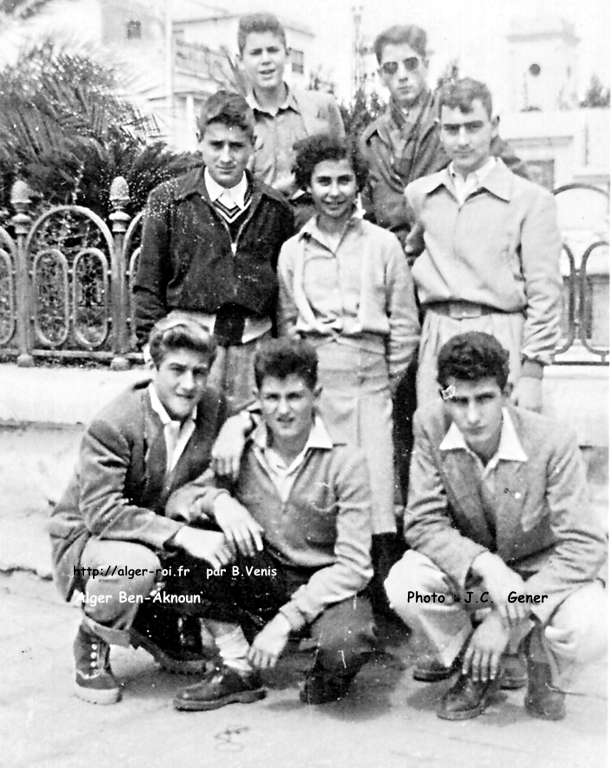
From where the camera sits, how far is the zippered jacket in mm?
3592

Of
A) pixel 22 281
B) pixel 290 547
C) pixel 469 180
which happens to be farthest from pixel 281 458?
pixel 22 281

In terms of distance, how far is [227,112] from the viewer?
351 centimetres

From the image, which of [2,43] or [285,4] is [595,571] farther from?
[2,43]

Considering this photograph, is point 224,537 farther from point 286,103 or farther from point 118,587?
point 286,103

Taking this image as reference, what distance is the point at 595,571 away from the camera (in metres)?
3.11

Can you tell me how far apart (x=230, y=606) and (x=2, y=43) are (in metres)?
4.26

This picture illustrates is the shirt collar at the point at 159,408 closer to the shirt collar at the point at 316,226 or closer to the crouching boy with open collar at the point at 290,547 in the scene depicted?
the crouching boy with open collar at the point at 290,547

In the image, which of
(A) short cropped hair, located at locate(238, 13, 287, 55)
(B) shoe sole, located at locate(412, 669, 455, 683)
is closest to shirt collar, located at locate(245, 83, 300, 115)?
(A) short cropped hair, located at locate(238, 13, 287, 55)

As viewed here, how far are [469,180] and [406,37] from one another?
614 mm

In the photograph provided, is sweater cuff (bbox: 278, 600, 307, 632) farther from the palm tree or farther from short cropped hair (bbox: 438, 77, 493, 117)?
the palm tree

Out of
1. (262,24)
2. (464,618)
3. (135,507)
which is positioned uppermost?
(262,24)

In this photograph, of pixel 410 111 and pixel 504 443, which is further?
pixel 410 111

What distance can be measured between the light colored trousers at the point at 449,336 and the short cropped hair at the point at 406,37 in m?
0.95

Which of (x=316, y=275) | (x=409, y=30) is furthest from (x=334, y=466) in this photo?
(x=409, y=30)
